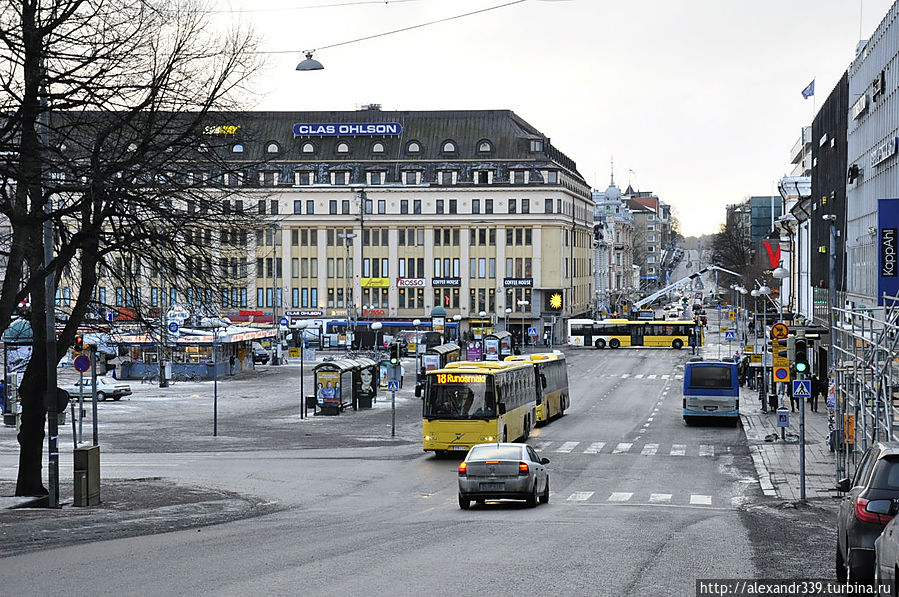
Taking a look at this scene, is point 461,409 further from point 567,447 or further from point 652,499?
point 652,499

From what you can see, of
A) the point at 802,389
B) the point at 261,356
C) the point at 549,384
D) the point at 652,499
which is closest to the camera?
the point at 652,499

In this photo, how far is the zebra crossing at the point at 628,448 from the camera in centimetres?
3969

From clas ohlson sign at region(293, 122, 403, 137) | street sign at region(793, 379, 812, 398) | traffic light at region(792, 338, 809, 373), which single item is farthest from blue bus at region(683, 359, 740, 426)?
clas ohlson sign at region(293, 122, 403, 137)

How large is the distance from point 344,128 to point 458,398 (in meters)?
84.5

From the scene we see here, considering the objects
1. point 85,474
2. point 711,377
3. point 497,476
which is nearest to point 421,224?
point 711,377

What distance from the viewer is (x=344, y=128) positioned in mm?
118188

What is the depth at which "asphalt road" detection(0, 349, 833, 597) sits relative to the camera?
14.4 meters

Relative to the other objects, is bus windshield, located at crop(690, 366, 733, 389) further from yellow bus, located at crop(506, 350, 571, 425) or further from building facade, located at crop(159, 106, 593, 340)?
building facade, located at crop(159, 106, 593, 340)

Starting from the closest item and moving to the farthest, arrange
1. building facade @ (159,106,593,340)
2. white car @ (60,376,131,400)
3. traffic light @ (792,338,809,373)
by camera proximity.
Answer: traffic light @ (792,338,809,373) < white car @ (60,376,131,400) < building facade @ (159,106,593,340)

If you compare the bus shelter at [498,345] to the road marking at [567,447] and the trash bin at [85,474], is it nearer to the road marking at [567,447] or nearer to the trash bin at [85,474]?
the road marking at [567,447]

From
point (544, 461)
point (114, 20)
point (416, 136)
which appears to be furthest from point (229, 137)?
point (416, 136)

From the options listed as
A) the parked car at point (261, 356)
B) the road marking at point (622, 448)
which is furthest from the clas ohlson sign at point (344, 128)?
the road marking at point (622, 448)

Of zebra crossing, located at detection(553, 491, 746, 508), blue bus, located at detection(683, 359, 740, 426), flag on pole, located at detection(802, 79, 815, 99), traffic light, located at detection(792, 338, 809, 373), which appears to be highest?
flag on pole, located at detection(802, 79, 815, 99)

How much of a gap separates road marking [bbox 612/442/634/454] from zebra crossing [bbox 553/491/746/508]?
35.3 feet
